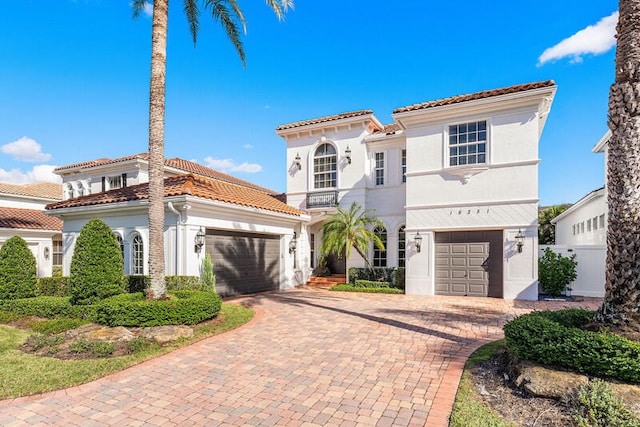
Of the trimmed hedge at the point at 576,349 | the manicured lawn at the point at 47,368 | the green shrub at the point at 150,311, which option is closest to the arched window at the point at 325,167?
the green shrub at the point at 150,311

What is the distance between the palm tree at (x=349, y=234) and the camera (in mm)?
15891

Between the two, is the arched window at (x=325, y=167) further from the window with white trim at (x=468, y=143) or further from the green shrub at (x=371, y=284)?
the window with white trim at (x=468, y=143)

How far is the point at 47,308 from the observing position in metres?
9.66

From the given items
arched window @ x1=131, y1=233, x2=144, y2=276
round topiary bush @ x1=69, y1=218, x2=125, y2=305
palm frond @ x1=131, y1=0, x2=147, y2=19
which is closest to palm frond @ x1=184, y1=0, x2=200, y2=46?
palm frond @ x1=131, y1=0, x2=147, y2=19

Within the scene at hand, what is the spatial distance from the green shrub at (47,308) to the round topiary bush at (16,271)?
40 cm

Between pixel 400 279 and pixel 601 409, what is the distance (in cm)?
1149

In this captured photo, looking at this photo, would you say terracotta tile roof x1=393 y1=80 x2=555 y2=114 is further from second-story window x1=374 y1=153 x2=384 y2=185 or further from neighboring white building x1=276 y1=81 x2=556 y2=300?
second-story window x1=374 y1=153 x2=384 y2=185

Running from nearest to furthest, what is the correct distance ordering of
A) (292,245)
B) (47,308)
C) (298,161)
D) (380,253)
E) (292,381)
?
(292,381), (47,308), (292,245), (380,253), (298,161)

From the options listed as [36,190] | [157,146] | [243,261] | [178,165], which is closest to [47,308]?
[157,146]

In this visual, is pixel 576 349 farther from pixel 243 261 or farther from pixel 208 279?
pixel 243 261

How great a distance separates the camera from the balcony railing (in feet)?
59.9

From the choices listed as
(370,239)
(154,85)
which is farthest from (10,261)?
→ (370,239)

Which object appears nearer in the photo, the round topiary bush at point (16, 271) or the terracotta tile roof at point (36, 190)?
the round topiary bush at point (16, 271)

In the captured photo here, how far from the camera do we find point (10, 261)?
10.7m
